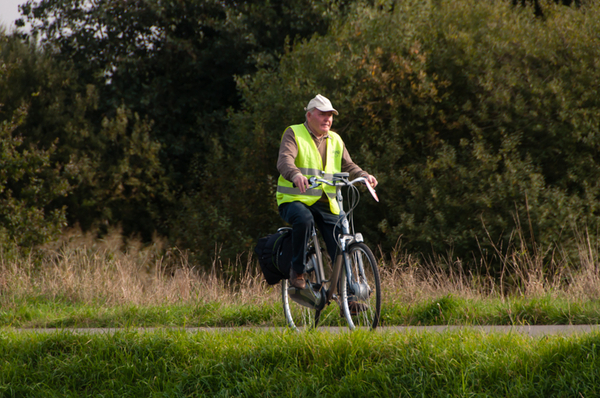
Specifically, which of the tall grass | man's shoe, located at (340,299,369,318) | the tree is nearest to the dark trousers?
man's shoe, located at (340,299,369,318)

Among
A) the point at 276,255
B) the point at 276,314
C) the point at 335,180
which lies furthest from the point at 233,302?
the point at 335,180

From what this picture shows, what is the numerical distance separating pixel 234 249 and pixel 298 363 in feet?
35.2

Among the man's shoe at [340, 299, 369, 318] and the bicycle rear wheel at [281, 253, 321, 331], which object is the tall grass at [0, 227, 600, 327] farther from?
the man's shoe at [340, 299, 369, 318]

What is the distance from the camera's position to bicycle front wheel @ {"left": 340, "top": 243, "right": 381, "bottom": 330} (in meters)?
4.90

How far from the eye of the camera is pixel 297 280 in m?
5.38

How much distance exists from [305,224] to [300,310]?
118cm

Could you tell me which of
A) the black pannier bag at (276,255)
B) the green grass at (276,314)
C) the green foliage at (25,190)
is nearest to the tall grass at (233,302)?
the green grass at (276,314)

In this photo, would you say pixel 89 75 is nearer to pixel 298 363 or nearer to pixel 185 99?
pixel 185 99

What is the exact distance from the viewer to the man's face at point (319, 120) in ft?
17.5

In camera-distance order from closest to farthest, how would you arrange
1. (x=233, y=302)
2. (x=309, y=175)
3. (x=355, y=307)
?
1. (x=355, y=307)
2. (x=309, y=175)
3. (x=233, y=302)

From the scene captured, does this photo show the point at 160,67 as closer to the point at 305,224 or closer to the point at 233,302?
the point at 233,302

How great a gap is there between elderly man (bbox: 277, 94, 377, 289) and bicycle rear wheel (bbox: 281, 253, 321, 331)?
0.15 meters

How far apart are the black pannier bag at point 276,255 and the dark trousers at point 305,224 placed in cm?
13

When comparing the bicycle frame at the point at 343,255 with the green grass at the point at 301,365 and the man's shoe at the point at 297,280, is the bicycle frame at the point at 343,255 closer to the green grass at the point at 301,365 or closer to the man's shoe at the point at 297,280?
the man's shoe at the point at 297,280
